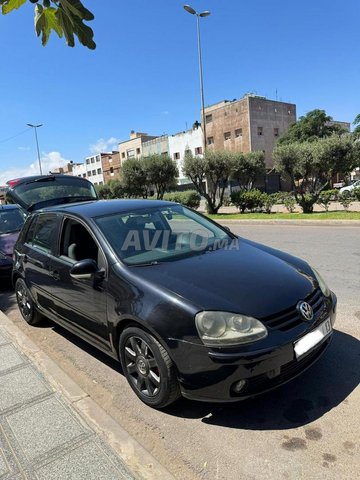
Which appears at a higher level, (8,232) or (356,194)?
(8,232)

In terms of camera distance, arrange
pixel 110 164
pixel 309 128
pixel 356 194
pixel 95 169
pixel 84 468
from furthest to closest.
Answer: pixel 95 169 < pixel 110 164 < pixel 309 128 < pixel 356 194 < pixel 84 468

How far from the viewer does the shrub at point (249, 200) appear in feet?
69.4

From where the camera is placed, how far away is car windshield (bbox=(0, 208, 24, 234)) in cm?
800

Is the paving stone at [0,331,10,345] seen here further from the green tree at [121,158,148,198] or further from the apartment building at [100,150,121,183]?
the apartment building at [100,150,121,183]

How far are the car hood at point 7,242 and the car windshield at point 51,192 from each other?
0.69 m

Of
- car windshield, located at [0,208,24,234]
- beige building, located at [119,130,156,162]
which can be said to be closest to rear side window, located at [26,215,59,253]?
car windshield, located at [0,208,24,234]

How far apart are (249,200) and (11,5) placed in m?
19.9

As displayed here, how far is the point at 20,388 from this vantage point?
3336 millimetres

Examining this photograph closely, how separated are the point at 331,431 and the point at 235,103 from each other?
50.1 meters

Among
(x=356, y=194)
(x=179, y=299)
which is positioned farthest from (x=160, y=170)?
(x=179, y=299)

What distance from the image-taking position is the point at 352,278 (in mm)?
6012

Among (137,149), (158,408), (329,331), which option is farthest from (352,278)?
(137,149)

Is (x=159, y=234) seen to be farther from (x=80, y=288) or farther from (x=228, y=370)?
(x=228, y=370)

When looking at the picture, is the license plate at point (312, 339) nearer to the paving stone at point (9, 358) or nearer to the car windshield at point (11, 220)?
the paving stone at point (9, 358)
